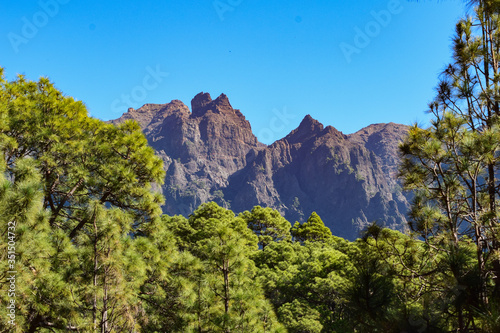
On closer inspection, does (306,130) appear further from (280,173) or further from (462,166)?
(462,166)

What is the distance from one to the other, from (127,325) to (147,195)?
10.4ft

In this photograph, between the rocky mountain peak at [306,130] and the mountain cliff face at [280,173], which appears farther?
the rocky mountain peak at [306,130]

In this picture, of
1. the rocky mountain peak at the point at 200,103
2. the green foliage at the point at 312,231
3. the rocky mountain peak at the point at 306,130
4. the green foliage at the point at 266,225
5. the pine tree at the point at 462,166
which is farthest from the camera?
the rocky mountain peak at the point at 200,103

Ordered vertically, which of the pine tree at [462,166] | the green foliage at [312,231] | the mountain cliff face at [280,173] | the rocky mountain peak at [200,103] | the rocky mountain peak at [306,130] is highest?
the rocky mountain peak at [200,103]

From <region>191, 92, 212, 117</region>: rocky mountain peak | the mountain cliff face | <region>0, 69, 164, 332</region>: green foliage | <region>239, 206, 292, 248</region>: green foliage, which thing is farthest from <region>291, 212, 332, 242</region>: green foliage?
<region>191, 92, 212, 117</region>: rocky mountain peak

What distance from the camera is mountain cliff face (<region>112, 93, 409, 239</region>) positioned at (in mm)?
148125

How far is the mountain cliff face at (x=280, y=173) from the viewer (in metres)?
148

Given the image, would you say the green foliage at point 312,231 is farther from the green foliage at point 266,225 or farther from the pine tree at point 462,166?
the pine tree at point 462,166

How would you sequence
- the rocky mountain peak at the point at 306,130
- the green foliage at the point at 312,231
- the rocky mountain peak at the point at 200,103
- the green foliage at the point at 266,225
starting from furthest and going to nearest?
1. the rocky mountain peak at the point at 200,103
2. the rocky mountain peak at the point at 306,130
3. the green foliage at the point at 312,231
4. the green foliage at the point at 266,225

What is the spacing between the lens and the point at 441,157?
16.1 feet

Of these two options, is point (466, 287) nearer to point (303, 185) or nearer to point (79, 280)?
point (79, 280)

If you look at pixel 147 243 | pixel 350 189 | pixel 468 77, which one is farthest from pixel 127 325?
pixel 350 189

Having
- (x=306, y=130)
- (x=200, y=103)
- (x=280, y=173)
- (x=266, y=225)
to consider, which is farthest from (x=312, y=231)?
(x=200, y=103)

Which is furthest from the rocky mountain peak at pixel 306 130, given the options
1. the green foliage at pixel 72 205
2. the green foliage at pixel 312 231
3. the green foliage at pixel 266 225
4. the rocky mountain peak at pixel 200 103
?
the green foliage at pixel 72 205
